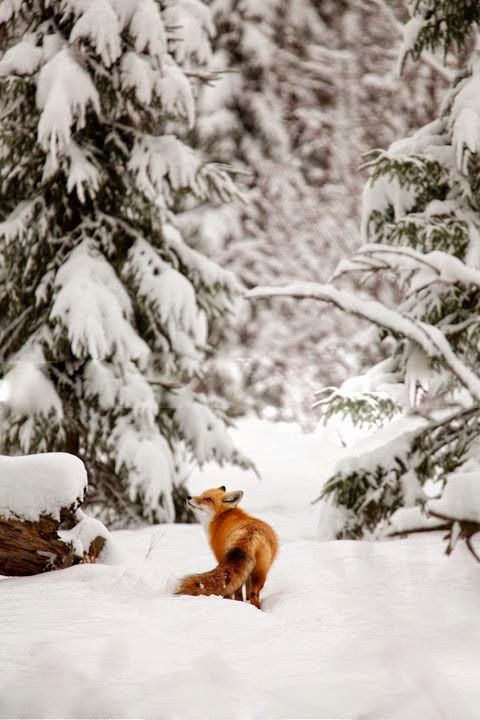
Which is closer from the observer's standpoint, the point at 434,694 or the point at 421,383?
the point at 434,694

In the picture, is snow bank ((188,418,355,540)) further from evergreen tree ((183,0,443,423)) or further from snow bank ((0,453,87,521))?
snow bank ((0,453,87,521))

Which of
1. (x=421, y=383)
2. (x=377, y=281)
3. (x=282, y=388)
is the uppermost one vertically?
(x=421, y=383)

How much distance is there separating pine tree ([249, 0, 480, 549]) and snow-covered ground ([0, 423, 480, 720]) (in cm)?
100

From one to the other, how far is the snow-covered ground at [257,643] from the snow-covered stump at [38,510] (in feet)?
0.56

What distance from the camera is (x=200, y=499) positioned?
6.04 m

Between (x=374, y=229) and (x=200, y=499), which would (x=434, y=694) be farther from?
(x=374, y=229)

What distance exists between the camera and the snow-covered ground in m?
2.58

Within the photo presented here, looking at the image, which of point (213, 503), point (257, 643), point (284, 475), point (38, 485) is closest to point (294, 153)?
point (284, 475)

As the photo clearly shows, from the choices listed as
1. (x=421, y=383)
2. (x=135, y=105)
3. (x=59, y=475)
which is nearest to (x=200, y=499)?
(x=59, y=475)

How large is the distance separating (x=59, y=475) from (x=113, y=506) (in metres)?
4.18

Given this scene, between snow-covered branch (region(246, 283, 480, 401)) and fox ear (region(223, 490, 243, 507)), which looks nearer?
snow-covered branch (region(246, 283, 480, 401))

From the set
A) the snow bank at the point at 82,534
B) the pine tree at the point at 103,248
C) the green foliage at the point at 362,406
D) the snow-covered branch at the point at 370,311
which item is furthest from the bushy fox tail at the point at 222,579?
the pine tree at the point at 103,248

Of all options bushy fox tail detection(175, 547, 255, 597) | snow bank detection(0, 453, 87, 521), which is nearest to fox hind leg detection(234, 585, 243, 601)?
bushy fox tail detection(175, 547, 255, 597)

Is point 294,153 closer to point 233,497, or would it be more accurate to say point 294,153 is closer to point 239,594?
point 233,497
